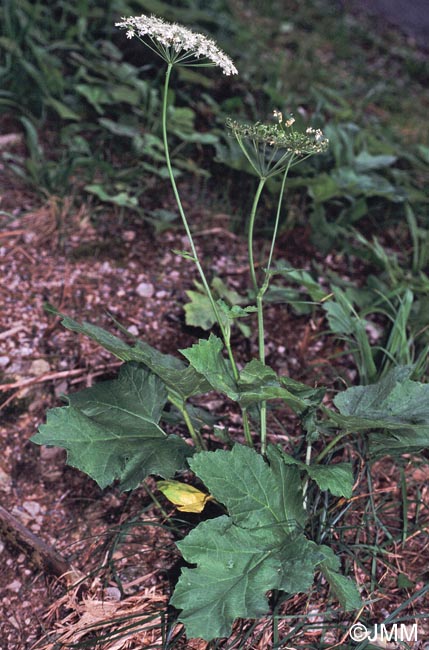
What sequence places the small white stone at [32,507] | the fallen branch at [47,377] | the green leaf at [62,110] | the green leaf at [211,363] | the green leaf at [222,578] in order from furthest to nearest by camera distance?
1. the green leaf at [62,110]
2. the fallen branch at [47,377]
3. the small white stone at [32,507]
4. the green leaf at [211,363]
5. the green leaf at [222,578]

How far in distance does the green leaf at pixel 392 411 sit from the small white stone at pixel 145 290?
1105 mm

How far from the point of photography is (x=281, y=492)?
158 cm

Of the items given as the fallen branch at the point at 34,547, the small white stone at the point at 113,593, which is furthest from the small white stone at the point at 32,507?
the small white stone at the point at 113,593

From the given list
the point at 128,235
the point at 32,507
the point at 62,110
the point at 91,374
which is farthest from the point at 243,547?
the point at 62,110

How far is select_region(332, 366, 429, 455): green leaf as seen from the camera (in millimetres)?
1552

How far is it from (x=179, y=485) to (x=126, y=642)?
40 cm

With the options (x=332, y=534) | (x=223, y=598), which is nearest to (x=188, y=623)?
(x=223, y=598)

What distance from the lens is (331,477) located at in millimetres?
1521

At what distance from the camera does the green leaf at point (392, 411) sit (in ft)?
5.09

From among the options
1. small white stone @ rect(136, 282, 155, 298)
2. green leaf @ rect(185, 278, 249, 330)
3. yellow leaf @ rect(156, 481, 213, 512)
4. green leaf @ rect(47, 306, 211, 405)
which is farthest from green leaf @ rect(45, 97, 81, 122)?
yellow leaf @ rect(156, 481, 213, 512)

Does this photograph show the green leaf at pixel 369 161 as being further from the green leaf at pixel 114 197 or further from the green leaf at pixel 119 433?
the green leaf at pixel 119 433

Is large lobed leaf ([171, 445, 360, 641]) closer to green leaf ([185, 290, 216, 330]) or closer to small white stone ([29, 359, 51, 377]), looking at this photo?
green leaf ([185, 290, 216, 330])

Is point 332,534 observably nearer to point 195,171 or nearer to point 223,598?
point 223,598

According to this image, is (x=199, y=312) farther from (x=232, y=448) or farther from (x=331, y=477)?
(x=331, y=477)
